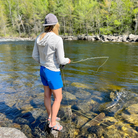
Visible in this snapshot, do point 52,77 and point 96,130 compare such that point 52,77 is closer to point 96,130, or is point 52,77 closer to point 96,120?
point 96,130

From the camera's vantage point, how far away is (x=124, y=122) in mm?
2881

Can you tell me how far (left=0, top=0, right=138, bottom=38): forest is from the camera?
41.2m

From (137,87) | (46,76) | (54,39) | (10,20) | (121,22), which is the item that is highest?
(10,20)

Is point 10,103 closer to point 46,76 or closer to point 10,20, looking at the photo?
point 46,76

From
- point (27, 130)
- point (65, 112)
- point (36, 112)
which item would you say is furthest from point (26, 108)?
point (65, 112)

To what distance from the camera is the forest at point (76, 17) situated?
135 ft

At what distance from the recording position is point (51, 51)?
1.96 m

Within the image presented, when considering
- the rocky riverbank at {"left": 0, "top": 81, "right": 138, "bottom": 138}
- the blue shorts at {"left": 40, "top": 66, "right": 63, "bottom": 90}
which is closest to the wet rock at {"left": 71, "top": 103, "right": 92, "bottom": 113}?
the rocky riverbank at {"left": 0, "top": 81, "right": 138, "bottom": 138}

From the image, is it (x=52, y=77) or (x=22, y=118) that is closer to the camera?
(x=52, y=77)

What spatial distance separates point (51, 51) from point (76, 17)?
165 ft

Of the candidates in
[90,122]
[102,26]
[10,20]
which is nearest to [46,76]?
[90,122]

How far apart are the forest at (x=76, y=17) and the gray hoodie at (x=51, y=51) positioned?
4080cm

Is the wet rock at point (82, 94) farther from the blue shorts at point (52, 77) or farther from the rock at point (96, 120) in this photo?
Result: the blue shorts at point (52, 77)

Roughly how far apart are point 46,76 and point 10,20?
61.6 meters
